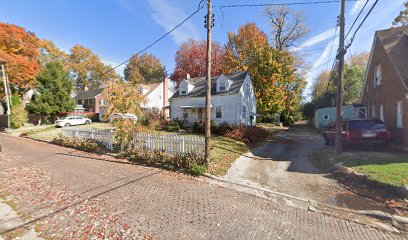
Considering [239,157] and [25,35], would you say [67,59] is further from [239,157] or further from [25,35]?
[239,157]

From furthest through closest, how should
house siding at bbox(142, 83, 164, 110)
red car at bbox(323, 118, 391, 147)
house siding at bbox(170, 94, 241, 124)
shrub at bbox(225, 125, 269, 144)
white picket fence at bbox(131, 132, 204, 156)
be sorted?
house siding at bbox(142, 83, 164, 110), house siding at bbox(170, 94, 241, 124), shrub at bbox(225, 125, 269, 144), red car at bbox(323, 118, 391, 147), white picket fence at bbox(131, 132, 204, 156)

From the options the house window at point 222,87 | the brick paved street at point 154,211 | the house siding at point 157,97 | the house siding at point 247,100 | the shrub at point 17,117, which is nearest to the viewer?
the brick paved street at point 154,211

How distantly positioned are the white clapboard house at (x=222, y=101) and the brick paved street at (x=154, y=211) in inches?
587

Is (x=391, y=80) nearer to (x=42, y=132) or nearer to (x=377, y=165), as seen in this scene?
(x=377, y=165)

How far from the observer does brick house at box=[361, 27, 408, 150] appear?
1027 cm

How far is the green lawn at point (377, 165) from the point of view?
5.84m

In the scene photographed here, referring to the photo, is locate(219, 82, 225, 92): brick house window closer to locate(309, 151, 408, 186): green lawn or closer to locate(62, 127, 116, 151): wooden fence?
locate(62, 127, 116, 151): wooden fence

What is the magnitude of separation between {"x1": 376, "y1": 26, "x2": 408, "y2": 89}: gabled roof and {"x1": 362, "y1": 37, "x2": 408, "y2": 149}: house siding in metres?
0.41

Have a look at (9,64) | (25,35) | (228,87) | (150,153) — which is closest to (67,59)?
(25,35)

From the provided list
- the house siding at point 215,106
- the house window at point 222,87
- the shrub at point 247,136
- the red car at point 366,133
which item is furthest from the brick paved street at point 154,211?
the house window at point 222,87

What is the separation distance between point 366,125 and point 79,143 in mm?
16968

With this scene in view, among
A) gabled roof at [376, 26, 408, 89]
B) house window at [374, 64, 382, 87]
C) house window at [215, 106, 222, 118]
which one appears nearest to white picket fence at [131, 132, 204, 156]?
gabled roof at [376, 26, 408, 89]

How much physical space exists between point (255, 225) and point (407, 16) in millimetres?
23112

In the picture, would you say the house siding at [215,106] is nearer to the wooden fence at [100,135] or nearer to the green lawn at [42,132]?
the green lawn at [42,132]
